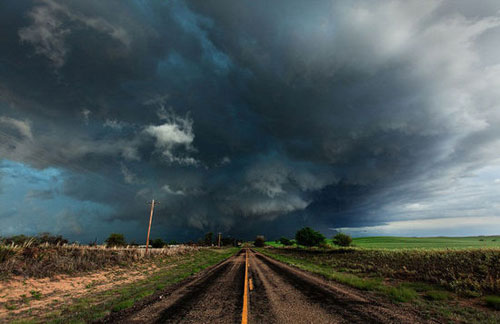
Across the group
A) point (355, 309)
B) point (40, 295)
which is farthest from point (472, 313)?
point (40, 295)

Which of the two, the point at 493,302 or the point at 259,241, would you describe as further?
the point at 259,241

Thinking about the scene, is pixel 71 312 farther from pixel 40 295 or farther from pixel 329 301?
pixel 329 301

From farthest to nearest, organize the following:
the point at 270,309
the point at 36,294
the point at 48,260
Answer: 1. the point at 48,260
2. the point at 36,294
3. the point at 270,309

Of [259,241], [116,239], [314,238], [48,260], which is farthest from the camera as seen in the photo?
[259,241]

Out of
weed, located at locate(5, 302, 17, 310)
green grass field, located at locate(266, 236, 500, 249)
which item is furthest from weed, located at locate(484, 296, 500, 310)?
green grass field, located at locate(266, 236, 500, 249)

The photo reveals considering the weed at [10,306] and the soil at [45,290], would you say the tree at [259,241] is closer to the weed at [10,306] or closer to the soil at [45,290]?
the soil at [45,290]

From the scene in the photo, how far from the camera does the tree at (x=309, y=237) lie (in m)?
83.6

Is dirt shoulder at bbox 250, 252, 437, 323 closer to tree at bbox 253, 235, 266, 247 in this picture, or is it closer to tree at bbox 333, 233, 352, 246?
tree at bbox 333, 233, 352, 246

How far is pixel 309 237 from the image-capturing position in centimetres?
8519

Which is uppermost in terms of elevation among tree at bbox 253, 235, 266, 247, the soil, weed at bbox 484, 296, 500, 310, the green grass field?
weed at bbox 484, 296, 500, 310

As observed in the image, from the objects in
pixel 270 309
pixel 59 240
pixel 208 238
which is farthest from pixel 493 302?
pixel 208 238

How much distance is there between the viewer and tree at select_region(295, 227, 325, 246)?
83.6 meters

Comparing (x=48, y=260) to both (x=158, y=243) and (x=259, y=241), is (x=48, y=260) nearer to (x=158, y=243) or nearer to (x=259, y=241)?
(x=158, y=243)

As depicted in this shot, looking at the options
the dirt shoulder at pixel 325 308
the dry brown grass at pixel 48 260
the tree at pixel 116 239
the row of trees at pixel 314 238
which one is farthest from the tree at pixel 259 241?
the dirt shoulder at pixel 325 308
